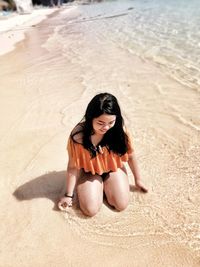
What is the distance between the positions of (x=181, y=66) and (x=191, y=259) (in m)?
6.33

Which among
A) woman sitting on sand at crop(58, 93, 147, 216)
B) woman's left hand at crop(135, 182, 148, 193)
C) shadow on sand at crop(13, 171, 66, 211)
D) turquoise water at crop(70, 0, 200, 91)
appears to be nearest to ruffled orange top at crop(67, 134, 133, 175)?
woman sitting on sand at crop(58, 93, 147, 216)

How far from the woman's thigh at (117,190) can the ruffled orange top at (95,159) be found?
0.08 metres

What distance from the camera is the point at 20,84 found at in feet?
24.8

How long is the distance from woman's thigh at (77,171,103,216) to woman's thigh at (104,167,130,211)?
77 mm

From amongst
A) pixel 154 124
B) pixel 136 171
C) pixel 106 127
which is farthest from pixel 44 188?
pixel 154 124

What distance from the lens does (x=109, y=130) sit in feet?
10.5

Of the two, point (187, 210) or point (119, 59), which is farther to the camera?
point (119, 59)

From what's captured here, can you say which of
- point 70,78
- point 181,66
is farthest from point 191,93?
point 70,78

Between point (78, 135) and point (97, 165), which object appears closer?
point (78, 135)

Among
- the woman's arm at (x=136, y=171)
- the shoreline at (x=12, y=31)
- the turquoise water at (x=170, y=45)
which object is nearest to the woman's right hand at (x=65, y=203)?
the woman's arm at (x=136, y=171)

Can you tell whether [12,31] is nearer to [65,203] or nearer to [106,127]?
[65,203]

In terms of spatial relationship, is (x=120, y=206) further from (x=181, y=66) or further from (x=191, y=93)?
(x=181, y=66)

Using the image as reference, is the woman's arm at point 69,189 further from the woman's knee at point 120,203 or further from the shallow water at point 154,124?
the woman's knee at point 120,203

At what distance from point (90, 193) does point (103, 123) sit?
73 centimetres
